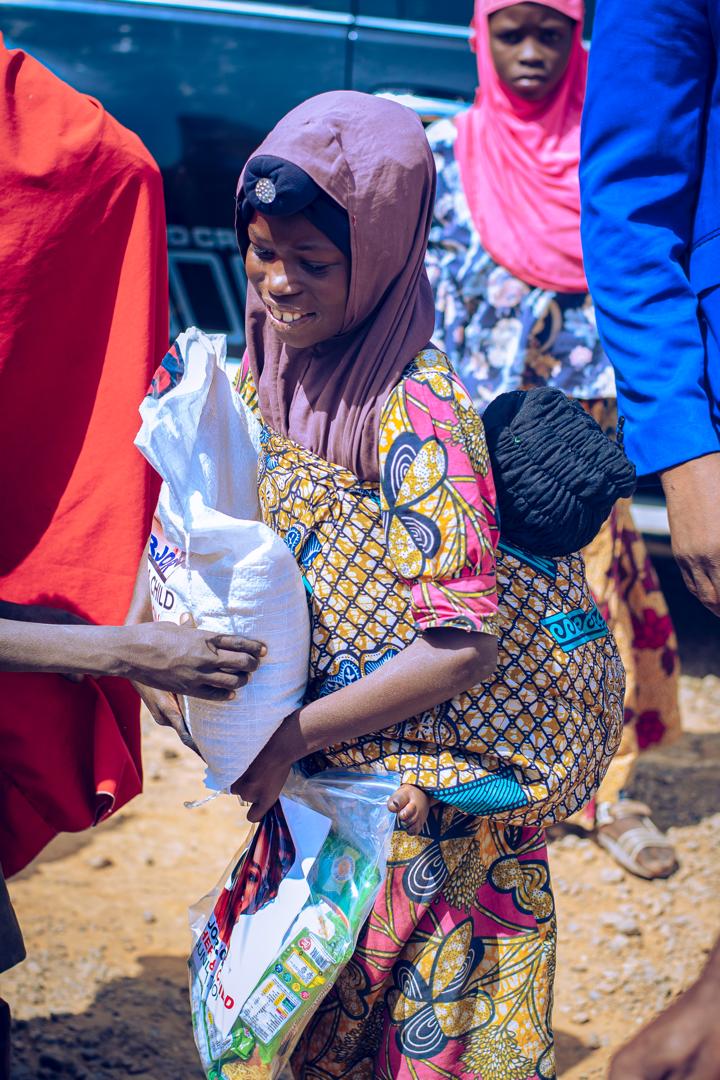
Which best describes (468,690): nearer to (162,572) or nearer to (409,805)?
(409,805)

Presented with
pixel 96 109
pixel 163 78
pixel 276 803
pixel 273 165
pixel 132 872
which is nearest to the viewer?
pixel 273 165

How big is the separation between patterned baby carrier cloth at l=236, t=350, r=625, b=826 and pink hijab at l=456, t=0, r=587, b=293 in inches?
79.9

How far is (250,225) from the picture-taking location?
6.30ft

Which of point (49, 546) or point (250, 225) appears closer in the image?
point (250, 225)

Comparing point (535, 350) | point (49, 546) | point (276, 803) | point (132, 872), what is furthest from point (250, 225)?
point (132, 872)

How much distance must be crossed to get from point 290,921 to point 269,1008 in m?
0.13

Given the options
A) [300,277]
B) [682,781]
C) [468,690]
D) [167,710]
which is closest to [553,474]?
[468,690]

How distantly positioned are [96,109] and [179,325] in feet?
8.26

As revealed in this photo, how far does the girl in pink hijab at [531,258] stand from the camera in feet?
12.5

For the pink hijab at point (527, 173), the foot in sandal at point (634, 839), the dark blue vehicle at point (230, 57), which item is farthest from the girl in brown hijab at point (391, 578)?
the dark blue vehicle at point (230, 57)

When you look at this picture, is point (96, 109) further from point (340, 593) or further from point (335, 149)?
point (340, 593)

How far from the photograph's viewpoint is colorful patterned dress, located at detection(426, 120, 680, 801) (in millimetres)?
3832

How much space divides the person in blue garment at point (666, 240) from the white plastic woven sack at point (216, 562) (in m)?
0.63

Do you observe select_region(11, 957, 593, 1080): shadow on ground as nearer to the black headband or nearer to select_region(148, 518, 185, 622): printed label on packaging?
select_region(148, 518, 185, 622): printed label on packaging
